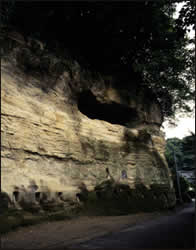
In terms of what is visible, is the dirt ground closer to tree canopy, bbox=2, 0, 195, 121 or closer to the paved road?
the paved road

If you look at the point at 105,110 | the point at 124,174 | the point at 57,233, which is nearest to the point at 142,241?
the point at 57,233

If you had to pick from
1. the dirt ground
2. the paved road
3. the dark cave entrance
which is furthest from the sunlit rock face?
the paved road

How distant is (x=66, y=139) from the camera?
9.91 meters

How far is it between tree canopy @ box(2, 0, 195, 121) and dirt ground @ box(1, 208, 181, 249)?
24.3ft

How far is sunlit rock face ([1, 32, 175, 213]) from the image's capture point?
803 centimetres

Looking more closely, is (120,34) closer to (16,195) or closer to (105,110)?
(105,110)

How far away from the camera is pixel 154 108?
1655cm

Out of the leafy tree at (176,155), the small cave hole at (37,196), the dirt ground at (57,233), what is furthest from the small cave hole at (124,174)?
the leafy tree at (176,155)

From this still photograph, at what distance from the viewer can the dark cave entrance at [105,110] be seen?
13.0 meters

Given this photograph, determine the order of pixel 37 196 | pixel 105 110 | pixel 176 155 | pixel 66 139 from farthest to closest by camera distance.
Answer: pixel 176 155, pixel 105 110, pixel 66 139, pixel 37 196

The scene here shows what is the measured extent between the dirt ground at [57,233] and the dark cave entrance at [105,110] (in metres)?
6.49

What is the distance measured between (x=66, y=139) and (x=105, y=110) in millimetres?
4960

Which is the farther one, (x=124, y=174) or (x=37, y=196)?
(x=124, y=174)

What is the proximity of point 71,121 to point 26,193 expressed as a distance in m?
3.87
